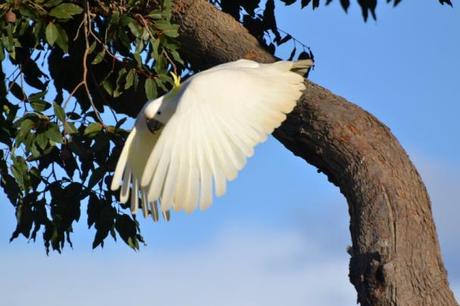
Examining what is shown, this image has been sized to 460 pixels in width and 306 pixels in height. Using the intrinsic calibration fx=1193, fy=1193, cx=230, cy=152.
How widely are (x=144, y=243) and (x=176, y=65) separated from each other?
31.9 inches

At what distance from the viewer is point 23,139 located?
452 centimetres

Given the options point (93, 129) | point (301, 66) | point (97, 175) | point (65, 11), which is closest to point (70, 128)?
point (93, 129)

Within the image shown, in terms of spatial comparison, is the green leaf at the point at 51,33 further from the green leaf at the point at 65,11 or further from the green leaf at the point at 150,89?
the green leaf at the point at 150,89

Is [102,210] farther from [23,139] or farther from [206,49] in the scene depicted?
[206,49]

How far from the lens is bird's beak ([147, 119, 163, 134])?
4.18 metres

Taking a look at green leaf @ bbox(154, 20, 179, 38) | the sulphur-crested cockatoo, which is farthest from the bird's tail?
green leaf @ bbox(154, 20, 179, 38)

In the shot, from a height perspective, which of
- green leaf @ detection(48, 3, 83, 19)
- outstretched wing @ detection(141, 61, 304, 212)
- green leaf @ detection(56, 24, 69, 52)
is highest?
green leaf @ detection(48, 3, 83, 19)

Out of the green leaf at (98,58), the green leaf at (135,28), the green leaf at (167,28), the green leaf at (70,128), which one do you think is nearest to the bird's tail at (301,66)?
the green leaf at (167,28)

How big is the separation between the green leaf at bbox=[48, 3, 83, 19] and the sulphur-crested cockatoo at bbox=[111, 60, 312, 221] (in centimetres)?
55

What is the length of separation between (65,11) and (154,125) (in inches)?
27.4

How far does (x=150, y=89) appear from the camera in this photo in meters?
4.65

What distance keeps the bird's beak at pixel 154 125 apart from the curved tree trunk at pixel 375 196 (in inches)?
22.3

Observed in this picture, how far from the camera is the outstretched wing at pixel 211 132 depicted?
388 centimetres

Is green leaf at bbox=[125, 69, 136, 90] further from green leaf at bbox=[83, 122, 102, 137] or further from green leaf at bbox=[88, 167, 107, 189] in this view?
green leaf at bbox=[88, 167, 107, 189]
